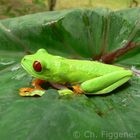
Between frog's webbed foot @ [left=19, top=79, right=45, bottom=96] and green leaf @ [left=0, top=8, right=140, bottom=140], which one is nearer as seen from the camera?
green leaf @ [left=0, top=8, right=140, bottom=140]

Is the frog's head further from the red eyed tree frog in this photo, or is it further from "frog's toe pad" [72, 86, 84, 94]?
"frog's toe pad" [72, 86, 84, 94]

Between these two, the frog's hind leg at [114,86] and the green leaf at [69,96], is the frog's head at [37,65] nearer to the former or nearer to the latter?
the green leaf at [69,96]

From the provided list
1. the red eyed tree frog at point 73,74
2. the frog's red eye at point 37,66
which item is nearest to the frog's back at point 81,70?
the red eyed tree frog at point 73,74

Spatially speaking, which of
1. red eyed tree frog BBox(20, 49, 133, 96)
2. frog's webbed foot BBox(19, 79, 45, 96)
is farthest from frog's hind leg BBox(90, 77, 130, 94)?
frog's webbed foot BBox(19, 79, 45, 96)

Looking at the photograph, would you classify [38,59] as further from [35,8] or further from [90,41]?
[35,8]

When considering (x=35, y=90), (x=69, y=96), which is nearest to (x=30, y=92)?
(x=35, y=90)

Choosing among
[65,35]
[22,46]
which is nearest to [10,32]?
[22,46]
